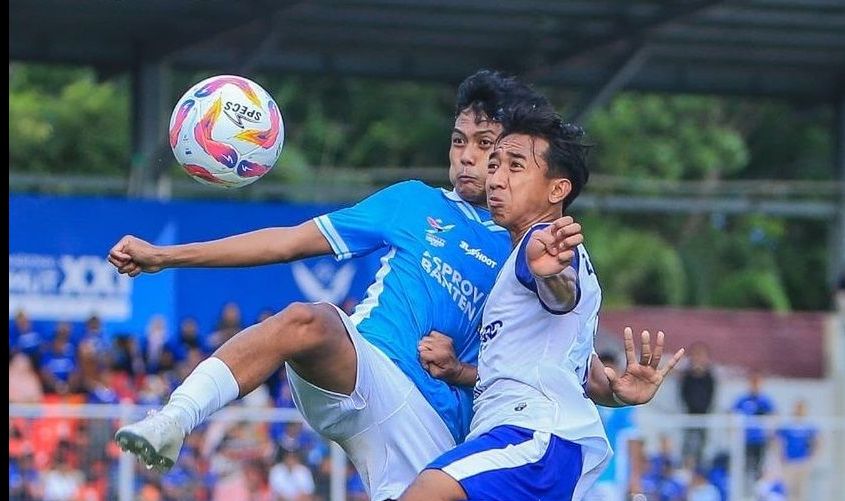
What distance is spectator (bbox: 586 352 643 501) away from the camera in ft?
43.4

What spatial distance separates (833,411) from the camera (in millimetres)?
19797

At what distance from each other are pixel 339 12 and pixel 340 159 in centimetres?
1221

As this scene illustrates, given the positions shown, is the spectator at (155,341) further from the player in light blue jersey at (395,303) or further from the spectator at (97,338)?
the player in light blue jersey at (395,303)

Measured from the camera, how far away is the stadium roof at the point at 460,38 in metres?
17.9

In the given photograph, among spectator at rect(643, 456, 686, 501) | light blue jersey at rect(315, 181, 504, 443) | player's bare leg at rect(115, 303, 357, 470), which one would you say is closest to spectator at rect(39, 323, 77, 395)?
spectator at rect(643, 456, 686, 501)

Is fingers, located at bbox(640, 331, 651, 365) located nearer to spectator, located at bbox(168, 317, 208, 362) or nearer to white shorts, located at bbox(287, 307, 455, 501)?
white shorts, located at bbox(287, 307, 455, 501)

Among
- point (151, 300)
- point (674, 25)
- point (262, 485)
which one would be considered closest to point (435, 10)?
point (674, 25)

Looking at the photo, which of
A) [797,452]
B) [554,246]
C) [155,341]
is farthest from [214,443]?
[554,246]

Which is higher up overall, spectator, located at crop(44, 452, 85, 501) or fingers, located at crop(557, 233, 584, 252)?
fingers, located at crop(557, 233, 584, 252)

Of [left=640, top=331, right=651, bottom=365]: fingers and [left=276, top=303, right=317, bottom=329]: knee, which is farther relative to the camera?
[left=640, top=331, right=651, bottom=365]: fingers

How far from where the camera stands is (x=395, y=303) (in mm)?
6480

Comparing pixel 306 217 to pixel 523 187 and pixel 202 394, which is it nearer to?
pixel 523 187

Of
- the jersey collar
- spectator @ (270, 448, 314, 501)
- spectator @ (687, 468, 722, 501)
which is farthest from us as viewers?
spectator @ (687, 468, 722, 501)

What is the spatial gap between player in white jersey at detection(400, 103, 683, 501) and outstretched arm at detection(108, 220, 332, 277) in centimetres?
74
